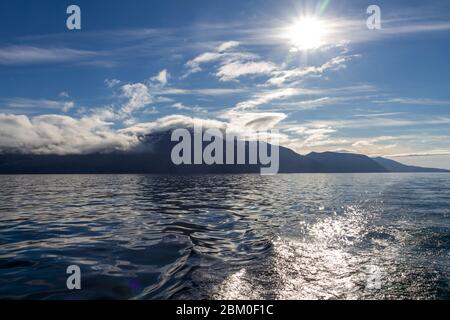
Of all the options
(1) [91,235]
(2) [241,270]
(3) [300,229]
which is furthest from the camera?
(3) [300,229]

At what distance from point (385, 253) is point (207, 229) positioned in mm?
12229

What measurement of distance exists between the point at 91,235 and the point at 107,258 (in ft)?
21.2

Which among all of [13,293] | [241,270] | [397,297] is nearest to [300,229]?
[241,270]

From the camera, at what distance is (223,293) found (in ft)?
36.3

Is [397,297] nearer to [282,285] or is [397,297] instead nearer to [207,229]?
[282,285]
